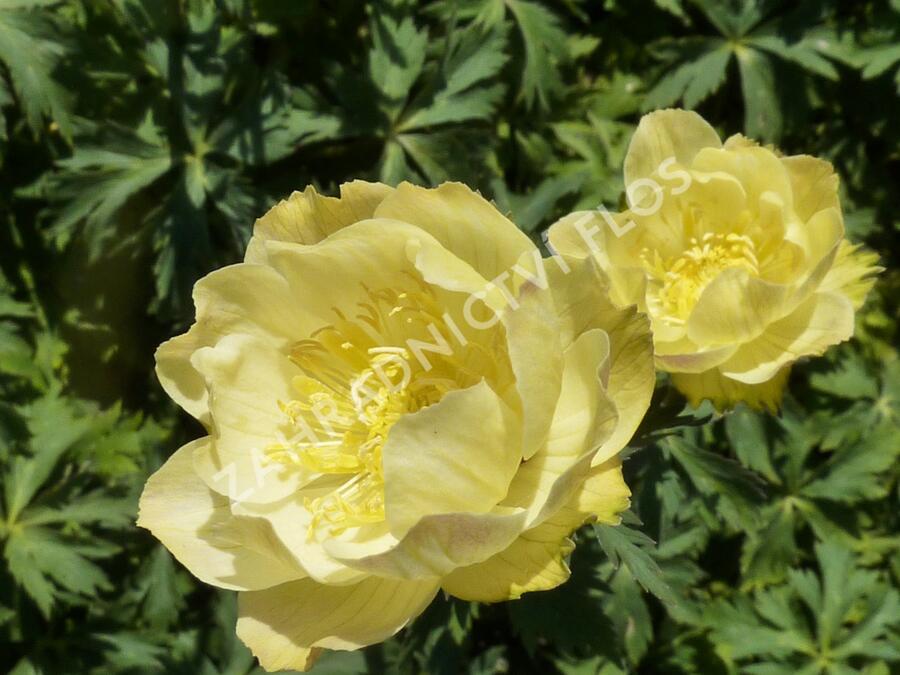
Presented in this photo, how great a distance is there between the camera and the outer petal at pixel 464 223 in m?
1.23

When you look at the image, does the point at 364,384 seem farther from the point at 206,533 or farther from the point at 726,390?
the point at 726,390

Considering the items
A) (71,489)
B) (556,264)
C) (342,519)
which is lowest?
(71,489)

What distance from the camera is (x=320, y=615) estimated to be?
126 centimetres

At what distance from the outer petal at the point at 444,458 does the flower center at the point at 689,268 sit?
661mm

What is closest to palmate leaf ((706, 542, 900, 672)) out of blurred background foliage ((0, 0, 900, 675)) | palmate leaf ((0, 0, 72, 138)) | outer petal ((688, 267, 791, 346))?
blurred background foliage ((0, 0, 900, 675))

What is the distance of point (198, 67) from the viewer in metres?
2.19

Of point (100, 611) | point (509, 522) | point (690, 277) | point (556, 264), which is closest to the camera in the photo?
point (509, 522)

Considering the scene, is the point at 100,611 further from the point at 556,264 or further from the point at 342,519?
A: the point at 556,264

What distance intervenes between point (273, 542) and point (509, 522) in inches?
11.7

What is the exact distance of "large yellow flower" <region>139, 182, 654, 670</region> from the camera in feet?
3.71

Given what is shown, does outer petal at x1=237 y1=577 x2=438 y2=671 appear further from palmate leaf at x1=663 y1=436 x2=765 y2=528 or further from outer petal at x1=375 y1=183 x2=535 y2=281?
palmate leaf at x1=663 y1=436 x2=765 y2=528

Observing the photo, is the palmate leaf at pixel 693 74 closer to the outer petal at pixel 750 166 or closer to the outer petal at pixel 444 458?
the outer petal at pixel 750 166

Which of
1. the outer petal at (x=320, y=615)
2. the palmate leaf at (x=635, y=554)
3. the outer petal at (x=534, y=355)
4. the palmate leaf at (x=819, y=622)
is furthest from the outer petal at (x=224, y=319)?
the palmate leaf at (x=819, y=622)

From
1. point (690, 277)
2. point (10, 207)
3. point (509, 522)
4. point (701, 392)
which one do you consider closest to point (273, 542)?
point (509, 522)
